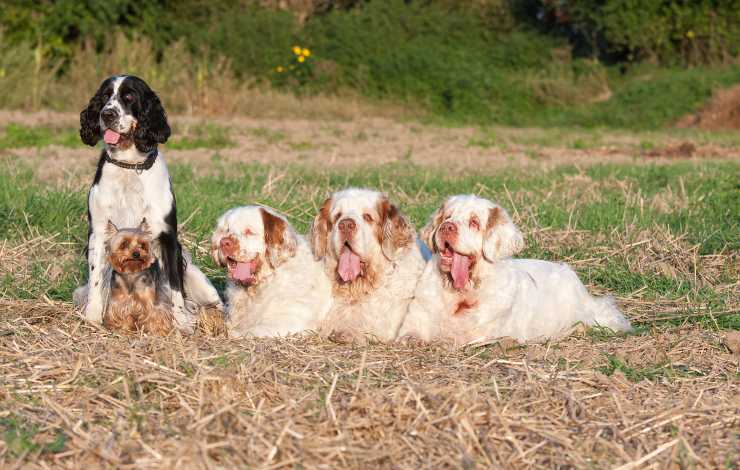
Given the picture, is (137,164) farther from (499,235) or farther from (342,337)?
(499,235)

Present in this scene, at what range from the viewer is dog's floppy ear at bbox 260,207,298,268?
6199 mm

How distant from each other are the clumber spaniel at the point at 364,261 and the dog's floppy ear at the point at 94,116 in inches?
60.4

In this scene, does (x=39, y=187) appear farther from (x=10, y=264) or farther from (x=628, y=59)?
(x=628, y=59)

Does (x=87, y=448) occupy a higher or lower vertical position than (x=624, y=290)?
higher

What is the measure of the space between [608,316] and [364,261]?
1643mm

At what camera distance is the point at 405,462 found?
12.8 ft

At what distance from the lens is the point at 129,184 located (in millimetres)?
6172

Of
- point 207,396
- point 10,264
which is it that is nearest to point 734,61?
point 10,264

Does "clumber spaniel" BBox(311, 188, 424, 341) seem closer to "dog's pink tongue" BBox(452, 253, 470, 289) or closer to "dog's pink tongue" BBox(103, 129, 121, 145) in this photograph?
"dog's pink tongue" BBox(452, 253, 470, 289)

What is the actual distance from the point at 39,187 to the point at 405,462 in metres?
7.06

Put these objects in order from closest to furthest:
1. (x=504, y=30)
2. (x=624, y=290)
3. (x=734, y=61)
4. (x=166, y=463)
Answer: (x=166, y=463), (x=624, y=290), (x=734, y=61), (x=504, y=30)

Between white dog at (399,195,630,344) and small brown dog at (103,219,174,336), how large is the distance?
1484 millimetres

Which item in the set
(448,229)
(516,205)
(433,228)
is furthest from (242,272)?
(516,205)

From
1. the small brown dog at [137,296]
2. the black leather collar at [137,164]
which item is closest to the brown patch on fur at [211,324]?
the small brown dog at [137,296]
